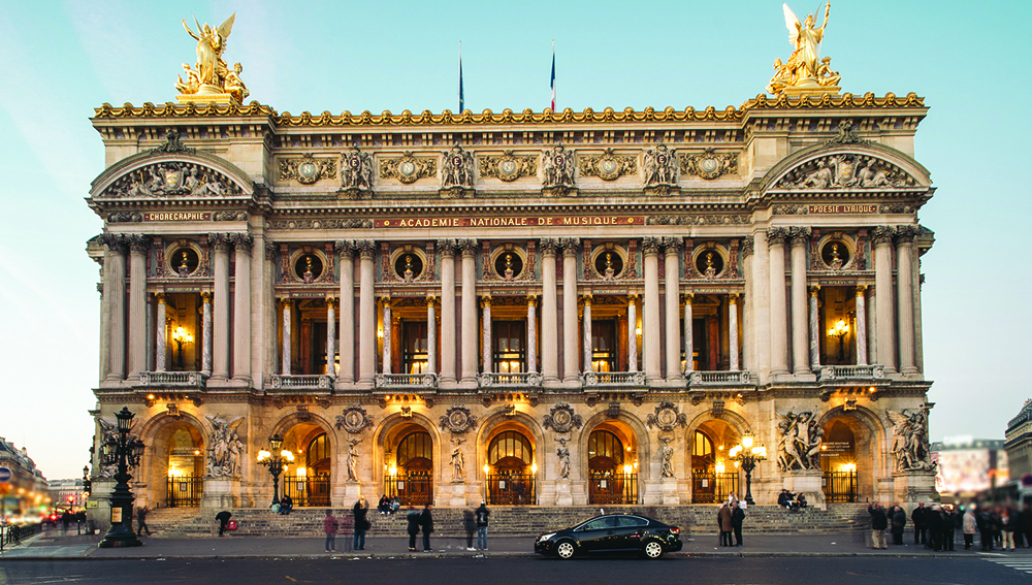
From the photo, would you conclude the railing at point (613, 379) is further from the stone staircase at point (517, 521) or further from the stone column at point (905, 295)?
the stone column at point (905, 295)

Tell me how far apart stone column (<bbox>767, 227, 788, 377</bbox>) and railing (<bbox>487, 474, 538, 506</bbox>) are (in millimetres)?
14893

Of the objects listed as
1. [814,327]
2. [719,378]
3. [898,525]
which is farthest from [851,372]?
[898,525]

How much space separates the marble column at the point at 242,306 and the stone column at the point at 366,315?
19.5 feet

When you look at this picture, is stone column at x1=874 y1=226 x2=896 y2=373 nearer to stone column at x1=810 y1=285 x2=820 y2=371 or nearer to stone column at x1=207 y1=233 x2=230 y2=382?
stone column at x1=810 y1=285 x2=820 y2=371

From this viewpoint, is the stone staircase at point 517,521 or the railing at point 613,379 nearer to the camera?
the stone staircase at point 517,521

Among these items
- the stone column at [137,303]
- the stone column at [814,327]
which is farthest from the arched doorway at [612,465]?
the stone column at [137,303]

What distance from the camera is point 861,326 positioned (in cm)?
5216

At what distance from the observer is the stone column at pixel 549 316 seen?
52938 mm

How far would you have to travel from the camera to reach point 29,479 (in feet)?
40.4

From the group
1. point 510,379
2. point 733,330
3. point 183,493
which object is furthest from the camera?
point 183,493

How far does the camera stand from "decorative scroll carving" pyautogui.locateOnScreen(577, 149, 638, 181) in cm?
5428

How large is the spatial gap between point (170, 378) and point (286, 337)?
6489 millimetres

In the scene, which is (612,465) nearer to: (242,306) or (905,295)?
(905,295)

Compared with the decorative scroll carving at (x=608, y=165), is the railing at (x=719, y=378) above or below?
below
